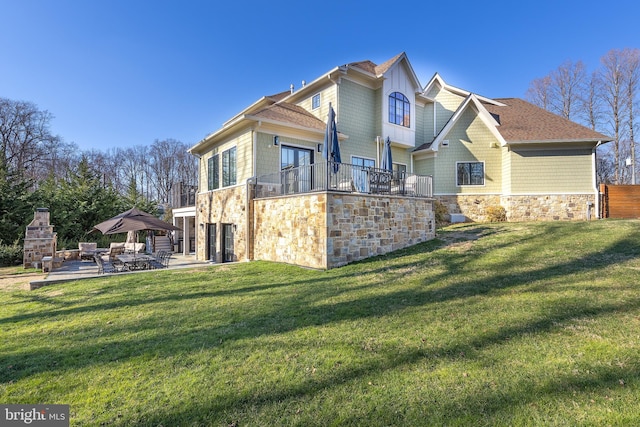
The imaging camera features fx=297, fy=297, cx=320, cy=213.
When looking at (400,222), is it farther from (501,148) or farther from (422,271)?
(501,148)

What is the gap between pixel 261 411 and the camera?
107 inches

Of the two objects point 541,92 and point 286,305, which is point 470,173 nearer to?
point 286,305

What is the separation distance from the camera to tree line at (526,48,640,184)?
25828 millimetres

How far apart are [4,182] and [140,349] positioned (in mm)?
19044

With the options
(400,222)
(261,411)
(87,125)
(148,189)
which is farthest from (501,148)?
(148,189)

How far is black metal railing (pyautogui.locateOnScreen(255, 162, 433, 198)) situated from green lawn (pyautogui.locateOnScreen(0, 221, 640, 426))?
3.47 m

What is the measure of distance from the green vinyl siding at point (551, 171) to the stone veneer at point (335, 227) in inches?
281

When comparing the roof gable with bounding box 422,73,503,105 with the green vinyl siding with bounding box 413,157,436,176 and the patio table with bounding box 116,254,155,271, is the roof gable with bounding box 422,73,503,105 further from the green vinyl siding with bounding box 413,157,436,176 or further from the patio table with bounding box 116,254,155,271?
the patio table with bounding box 116,254,155,271

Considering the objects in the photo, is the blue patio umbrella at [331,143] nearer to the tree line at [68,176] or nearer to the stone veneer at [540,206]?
the stone veneer at [540,206]

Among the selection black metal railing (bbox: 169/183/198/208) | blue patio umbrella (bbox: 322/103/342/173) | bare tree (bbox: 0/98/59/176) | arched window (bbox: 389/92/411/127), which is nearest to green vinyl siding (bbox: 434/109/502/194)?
arched window (bbox: 389/92/411/127)

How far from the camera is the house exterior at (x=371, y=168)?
32.3ft

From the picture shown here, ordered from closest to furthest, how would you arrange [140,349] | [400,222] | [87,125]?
1. [140,349]
2. [400,222]
3. [87,125]

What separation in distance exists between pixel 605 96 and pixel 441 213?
79.1 feet

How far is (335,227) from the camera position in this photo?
356 inches
